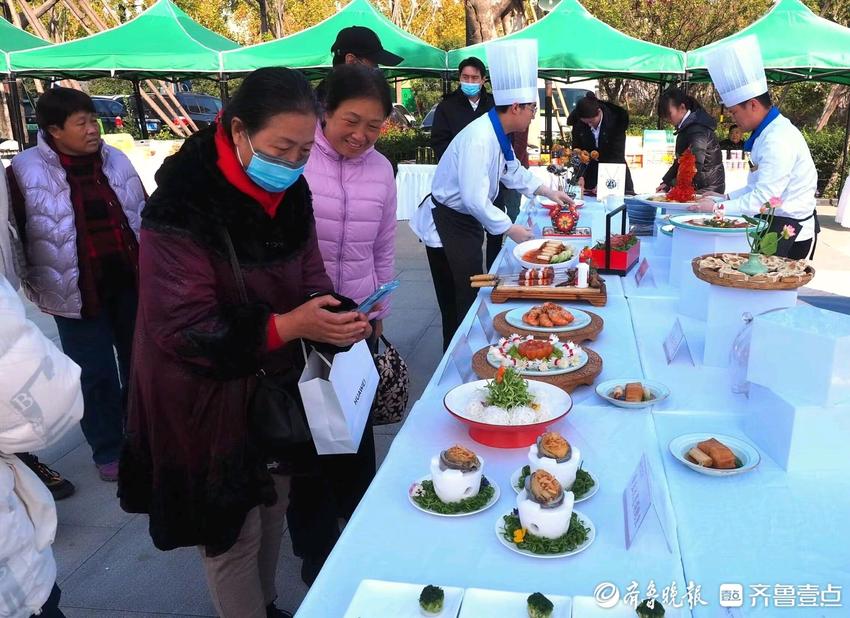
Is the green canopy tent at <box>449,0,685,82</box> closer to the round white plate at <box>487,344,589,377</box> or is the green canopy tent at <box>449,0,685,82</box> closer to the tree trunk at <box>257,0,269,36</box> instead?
the round white plate at <box>487,344,589,377</box>

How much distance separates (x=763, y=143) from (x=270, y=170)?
2249 millimetres

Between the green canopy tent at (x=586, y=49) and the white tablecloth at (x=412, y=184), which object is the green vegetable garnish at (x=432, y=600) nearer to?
the green canopy tent at (x=586, y=49)

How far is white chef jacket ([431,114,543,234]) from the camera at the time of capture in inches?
109

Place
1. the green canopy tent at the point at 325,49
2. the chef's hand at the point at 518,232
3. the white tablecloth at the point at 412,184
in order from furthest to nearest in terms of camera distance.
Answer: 1. the white tablecloth at the point at 412,184
2. the green canopy tent at the point at 325,49
3. the chef's hand at the point at 518,232

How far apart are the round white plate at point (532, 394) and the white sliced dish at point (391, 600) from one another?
1.62 feet

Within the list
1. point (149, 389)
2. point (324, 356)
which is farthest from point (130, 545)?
point (324, 356)

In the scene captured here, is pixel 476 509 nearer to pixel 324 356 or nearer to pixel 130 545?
pixel 324 356

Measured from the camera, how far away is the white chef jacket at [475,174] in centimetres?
276

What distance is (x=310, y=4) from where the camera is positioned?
2575 cm

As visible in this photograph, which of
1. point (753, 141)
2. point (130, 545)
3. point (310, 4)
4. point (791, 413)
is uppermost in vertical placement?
point (310, 4)

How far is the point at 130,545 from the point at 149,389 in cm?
132

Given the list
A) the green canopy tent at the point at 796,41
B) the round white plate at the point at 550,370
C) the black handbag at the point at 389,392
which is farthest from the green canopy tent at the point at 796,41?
the round white plate at the point at 550,370

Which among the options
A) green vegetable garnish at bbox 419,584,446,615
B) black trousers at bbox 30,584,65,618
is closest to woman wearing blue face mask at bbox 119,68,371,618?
black trousers at bbox 30,584,65,618

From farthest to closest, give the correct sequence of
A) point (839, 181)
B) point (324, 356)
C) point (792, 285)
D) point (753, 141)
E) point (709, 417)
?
point (839, 181)
point (753, 141)
point (792, 285)
point (709, 417)
point (324, 356)
